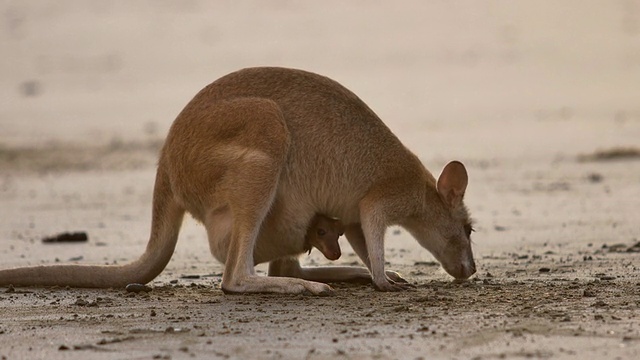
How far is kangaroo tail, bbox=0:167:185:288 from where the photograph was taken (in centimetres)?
755

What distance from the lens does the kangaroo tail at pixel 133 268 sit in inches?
297

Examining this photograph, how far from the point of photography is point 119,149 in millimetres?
16578

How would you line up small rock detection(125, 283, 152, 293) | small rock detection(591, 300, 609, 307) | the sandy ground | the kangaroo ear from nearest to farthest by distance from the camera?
the sandy ground, small rock detection(591, 300, 609, 307), small rock detection(125, 283, 152, 293), the kangaroo ear

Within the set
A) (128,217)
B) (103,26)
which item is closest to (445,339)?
(128,217)

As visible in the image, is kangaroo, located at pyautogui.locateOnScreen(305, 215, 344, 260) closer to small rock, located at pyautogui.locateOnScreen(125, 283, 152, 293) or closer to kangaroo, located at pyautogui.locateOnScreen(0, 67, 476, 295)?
kangaroo, located at pyautogui.locateOnScreen(0, 67, 476, 295)

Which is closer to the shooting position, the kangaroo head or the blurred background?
the kangaroo head

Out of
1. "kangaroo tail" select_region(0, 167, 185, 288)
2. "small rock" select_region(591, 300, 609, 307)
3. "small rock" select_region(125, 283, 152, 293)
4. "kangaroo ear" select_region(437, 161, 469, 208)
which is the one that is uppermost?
"kangaroo ear" select_region(437, 161, 469, 208)

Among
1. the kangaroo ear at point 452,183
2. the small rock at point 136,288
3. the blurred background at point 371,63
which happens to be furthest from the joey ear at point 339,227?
the blurred background at point 371,63

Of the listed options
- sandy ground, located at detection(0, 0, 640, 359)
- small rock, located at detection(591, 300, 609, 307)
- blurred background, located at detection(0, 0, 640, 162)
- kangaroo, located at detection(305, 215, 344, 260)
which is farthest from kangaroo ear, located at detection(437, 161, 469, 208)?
blurred background, located at detection(0, 0, 640, 162)

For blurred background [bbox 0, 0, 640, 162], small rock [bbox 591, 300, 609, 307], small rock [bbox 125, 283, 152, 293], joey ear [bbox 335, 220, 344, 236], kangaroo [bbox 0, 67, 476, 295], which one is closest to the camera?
small rock [bbox 591, 300, 609, 307]

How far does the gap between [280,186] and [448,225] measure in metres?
1.07

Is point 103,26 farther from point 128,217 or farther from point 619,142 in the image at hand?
point 128,217

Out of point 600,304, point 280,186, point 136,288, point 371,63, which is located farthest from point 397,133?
point 600,304

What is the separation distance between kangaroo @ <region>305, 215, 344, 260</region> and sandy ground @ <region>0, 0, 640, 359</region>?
24cm
